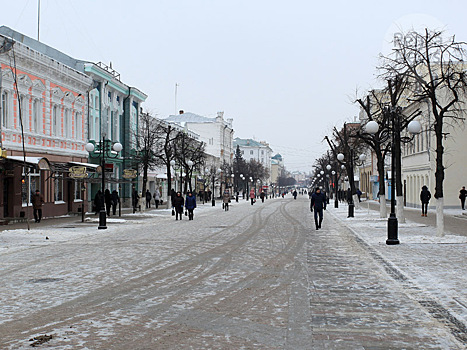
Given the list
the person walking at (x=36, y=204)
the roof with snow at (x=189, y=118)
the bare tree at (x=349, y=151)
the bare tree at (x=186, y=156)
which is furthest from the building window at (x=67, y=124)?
the roof with snow at (x=189, y=118)

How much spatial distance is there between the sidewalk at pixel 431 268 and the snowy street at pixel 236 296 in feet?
0.08

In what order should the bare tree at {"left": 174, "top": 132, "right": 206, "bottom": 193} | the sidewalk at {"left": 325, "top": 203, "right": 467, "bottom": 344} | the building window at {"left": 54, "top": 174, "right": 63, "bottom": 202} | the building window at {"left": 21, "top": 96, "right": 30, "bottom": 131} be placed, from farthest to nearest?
1. the bare tree at {"left": 174, "top": 132, "right": 206, "bottom": 193}
2. the building window at {"left": 54, "top": 174, "right": 63, "bottom": 202}
3. the building window at {"left": 21, "top": 96, "right": 30, "bottom": 131}
4. the sidewalk at {"left": 325, "top": 203, "right": 467, "bottom": 344}

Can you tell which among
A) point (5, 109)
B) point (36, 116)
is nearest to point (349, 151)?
point (36, 116)

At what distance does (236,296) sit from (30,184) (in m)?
25.6

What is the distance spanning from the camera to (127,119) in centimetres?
5447

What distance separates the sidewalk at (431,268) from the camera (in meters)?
8.76

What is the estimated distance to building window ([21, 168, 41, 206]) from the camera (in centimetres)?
3204

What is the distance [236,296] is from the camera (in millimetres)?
9859

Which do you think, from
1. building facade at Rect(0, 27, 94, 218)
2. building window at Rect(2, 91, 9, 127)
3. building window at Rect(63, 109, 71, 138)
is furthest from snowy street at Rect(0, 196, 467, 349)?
building window at Rect(63, 109, 71, 138)

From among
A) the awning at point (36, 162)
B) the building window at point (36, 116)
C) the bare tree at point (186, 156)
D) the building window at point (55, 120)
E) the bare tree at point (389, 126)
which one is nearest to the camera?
the bare tree at point (389, 126)

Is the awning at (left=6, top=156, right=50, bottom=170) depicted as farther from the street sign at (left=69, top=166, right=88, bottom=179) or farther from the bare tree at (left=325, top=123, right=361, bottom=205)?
the bare tree at (left=325, top=123, right=361, bottom=205)

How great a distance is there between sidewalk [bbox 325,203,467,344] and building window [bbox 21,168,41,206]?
17398mm

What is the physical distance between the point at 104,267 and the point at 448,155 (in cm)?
3825

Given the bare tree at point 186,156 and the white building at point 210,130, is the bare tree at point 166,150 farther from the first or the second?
the white building at point 210,130
